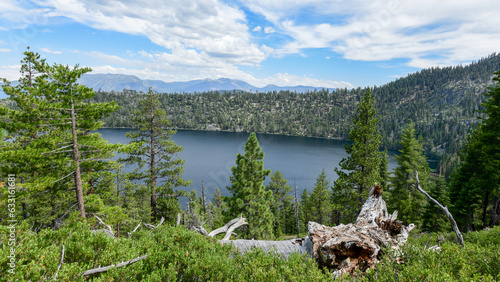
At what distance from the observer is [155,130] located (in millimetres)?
20344

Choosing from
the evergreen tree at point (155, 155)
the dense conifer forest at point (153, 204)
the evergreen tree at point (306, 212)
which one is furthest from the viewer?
the evergreen tree at point (306, 212)

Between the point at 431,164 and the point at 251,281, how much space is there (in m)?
144

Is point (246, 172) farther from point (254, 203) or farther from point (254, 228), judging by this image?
point (254, 228)

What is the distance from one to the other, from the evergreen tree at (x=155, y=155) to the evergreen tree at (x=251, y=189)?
4935 mm

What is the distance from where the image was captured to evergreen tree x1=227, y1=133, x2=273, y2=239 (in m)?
20.2

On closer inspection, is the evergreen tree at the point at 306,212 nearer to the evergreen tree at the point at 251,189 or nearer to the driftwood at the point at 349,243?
the evergreen tree at the point at 251,189

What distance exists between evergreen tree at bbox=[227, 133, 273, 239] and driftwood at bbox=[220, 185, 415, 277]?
11.3 meters

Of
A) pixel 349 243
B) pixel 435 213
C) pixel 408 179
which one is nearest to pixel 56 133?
pixel 349 243

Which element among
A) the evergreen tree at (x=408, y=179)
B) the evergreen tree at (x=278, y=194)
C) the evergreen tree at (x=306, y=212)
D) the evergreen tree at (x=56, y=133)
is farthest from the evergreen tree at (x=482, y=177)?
the evergreen tree at (x=278, y=194)

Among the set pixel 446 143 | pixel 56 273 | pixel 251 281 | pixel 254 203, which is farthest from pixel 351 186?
pixel 446 143

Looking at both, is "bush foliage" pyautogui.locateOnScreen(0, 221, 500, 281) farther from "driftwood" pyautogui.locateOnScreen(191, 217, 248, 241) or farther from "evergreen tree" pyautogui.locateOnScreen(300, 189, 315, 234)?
"evergreen tree" pyautogui.locateOnScreen(300, 189, 315, 234)

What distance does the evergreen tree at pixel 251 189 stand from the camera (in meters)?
20.2

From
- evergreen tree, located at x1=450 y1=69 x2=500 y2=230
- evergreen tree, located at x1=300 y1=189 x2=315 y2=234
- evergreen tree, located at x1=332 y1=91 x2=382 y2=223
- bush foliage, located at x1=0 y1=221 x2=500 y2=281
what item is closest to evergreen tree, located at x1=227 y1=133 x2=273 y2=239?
evergreen tree, located at x1=332 y1=91 x2=382 y2=223

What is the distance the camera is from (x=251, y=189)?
66.3ft
